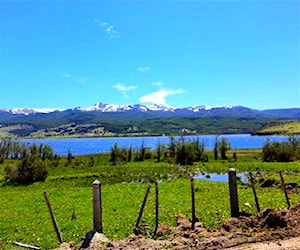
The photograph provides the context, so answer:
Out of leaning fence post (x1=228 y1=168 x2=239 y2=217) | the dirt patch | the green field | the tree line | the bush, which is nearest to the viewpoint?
the dirt patch

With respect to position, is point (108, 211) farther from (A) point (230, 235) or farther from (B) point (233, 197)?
(A) point (230, 235)

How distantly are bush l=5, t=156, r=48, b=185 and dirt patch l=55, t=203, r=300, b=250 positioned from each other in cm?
3824

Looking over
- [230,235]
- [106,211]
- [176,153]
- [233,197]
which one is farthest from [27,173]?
[230,235]

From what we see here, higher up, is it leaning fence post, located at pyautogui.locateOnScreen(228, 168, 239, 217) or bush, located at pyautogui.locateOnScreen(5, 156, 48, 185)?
leaning fence post, located at pyautogui.locateOnScreen(228, 168, 239, 217)

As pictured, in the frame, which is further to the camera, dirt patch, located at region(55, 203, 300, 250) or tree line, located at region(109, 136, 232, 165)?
tree line, located at region(109, 136, 232, 165)

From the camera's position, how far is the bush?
5053 centimetres

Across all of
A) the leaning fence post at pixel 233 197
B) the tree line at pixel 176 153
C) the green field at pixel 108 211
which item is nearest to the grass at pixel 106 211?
the green field at pixel 108 211

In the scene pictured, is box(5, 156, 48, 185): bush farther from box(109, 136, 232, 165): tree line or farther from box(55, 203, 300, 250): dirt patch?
box(55, 203, 300, 250): dirt patch

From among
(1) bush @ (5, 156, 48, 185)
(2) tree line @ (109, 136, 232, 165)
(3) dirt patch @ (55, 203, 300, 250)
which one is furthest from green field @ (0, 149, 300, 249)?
(2) tree line @ (109, 136, 232, 165)

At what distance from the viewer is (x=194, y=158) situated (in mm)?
84125

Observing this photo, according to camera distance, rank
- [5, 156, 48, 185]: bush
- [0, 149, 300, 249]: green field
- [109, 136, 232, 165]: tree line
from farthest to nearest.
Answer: [109, 136, 232, 165]: tree line < [5, 156, 48, 185]: bush < [0, 149, 300, 249]: green field

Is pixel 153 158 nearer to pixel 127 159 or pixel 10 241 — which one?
pixel 127 159

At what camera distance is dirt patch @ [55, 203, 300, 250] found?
13.5 meters

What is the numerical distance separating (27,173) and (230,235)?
41.6m
